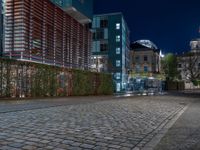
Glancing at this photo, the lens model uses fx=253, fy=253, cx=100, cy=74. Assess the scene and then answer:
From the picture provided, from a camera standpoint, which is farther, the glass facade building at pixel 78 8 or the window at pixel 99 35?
the window at pixel 99 35

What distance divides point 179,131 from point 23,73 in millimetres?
10916

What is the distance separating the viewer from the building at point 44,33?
49.1 feet

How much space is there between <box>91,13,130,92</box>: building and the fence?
28523 millimetres

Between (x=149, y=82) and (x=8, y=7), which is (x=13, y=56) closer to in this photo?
(x=8, y=7)

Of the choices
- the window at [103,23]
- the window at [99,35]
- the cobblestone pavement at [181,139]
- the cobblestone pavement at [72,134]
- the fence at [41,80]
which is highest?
the window at [103,23]

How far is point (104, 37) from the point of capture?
5262 centimetres

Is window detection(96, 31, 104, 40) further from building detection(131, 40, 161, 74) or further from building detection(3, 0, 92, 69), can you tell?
building detection(3, 0, 92, 69)

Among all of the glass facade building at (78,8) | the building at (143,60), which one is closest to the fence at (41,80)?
the glass facade building at (78,8)

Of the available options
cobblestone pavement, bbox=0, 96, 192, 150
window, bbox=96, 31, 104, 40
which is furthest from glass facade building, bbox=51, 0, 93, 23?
window, bbox=96, 31, 104, 40

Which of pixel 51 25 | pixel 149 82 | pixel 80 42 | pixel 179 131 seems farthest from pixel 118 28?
pixel 179 131

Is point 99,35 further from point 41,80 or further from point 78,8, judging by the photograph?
point 41,80

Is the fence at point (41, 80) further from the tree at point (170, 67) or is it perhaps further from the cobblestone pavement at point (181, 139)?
the tree at point (170, 67)

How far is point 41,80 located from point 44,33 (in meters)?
3.19

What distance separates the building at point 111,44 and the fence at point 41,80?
93.6ft
